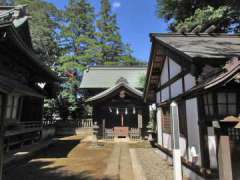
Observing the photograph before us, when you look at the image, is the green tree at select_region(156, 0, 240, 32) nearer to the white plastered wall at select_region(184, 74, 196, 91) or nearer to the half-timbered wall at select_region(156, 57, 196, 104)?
the half-timbered wall at select_region(156, 57, 196, 104)

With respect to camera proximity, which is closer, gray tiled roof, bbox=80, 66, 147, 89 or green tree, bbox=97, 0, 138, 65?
gray tiled roof, bbox=80, 66, 147, 89

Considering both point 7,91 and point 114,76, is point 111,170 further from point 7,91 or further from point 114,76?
point 114,76

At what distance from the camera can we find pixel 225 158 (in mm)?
3355

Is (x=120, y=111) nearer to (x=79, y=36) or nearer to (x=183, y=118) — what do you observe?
(x=183, y=118)

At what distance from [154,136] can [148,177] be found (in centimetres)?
584

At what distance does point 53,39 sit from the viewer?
2617cm

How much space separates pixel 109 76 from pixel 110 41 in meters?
7.32

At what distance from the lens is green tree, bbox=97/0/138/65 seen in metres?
27.7

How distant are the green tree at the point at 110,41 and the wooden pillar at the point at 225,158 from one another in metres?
23.7

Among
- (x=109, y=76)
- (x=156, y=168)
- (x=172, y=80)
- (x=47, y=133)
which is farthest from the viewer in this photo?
(x=109, y=76)

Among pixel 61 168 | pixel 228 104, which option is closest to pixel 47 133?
pixel 61 168

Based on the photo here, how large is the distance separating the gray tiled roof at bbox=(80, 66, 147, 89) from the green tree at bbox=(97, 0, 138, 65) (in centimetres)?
338

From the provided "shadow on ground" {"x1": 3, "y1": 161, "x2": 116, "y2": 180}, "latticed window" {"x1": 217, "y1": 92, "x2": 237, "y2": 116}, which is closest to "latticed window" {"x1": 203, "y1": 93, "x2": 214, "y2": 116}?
"latticed window" {"x1": 217, "y1": 92, "x2": 237, "y2": 116}

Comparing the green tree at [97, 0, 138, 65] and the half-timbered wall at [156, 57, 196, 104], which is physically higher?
the green tree at [97, 0, 138, 65]
